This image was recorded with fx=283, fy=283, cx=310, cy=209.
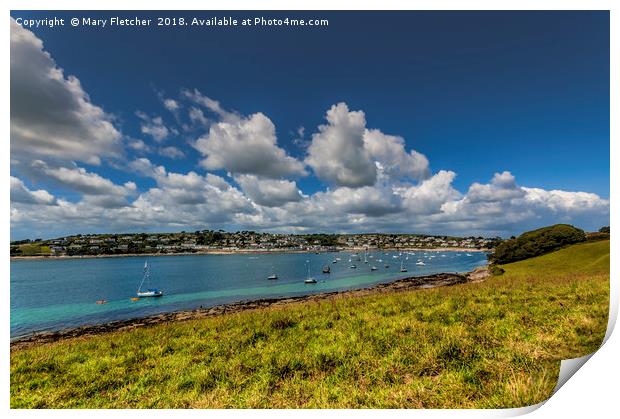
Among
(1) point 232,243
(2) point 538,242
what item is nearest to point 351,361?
(2) point 538,242

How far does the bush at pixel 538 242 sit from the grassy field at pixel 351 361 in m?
14.9

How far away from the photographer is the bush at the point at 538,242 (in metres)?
21.2

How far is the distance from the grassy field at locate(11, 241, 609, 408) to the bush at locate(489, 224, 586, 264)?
14863mm

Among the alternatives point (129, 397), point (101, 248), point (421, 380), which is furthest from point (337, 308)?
point (101, 248)

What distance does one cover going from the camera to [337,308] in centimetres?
1156

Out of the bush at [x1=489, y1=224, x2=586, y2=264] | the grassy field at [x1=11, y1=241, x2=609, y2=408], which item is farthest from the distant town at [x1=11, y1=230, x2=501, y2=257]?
the grassy field at [x1=11, y1=241, x2=609, y2=408]

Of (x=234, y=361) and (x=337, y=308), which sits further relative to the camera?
(x=337, y=308)

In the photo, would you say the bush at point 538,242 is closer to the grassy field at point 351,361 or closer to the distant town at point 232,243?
the grassy field at point 351,361

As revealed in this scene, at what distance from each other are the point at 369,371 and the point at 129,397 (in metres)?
4.77

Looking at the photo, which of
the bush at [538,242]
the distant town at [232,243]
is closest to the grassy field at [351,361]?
the bush at [538,242]

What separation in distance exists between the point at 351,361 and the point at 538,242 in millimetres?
31330

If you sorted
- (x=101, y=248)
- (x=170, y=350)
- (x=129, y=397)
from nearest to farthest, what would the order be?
(x=129, y=397) < (x=170, y=350) < (x=101, y=248)
